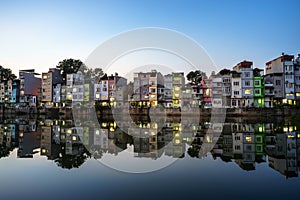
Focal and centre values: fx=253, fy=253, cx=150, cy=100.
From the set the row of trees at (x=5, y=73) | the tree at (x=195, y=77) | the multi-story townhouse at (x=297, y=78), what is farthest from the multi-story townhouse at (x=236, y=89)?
the row of trees at (x=5, y=73)

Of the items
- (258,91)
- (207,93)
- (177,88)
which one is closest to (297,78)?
(258,91)

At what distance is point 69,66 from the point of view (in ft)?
263

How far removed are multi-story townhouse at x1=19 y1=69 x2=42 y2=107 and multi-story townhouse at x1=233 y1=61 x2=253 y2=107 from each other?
56.3m

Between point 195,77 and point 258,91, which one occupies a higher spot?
point 195,77

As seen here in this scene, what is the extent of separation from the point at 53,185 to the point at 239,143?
13198 mm

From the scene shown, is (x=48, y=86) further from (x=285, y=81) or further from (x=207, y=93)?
(x=285, y=81)

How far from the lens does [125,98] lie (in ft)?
218

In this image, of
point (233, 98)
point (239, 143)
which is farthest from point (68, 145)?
point (233, 98)

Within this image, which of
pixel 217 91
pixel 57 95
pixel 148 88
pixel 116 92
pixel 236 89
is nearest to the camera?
pixel 236 89

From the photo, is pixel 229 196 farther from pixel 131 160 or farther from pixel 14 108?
pixel 14 108

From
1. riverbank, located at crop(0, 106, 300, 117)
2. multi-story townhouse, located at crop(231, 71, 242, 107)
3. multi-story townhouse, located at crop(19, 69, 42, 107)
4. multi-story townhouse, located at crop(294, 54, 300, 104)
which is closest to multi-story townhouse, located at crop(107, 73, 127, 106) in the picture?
riverbank, located at crop(0, 106, 300, 117)

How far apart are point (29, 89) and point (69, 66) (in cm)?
1403

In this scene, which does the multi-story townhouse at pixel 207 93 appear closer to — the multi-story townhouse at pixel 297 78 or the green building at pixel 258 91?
the green building at pixel 258 91

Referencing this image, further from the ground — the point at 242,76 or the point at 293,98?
the point at 242,76
